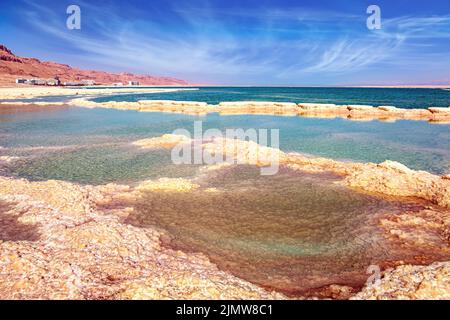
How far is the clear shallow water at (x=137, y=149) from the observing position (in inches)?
639

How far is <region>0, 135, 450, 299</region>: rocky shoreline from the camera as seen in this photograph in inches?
242

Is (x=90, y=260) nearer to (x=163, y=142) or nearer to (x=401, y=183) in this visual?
(x=401, y=183)

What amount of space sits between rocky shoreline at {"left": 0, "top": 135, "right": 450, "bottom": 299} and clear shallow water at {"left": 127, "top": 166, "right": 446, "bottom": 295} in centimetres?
53

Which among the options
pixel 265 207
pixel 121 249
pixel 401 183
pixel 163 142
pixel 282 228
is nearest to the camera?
pixel 121 249

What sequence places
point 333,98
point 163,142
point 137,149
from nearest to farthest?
point 137,149 < point 163,142 < point 333,98

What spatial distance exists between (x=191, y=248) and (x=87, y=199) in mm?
5029

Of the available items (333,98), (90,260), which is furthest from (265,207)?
(333,98)

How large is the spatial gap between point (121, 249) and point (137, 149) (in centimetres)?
1408

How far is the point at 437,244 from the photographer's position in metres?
8.55

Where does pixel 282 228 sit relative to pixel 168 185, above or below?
below

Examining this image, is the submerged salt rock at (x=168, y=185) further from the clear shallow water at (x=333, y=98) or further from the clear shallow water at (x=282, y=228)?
the clear shallow water at (x=333, y=98)

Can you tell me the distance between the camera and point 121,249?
7938mm
